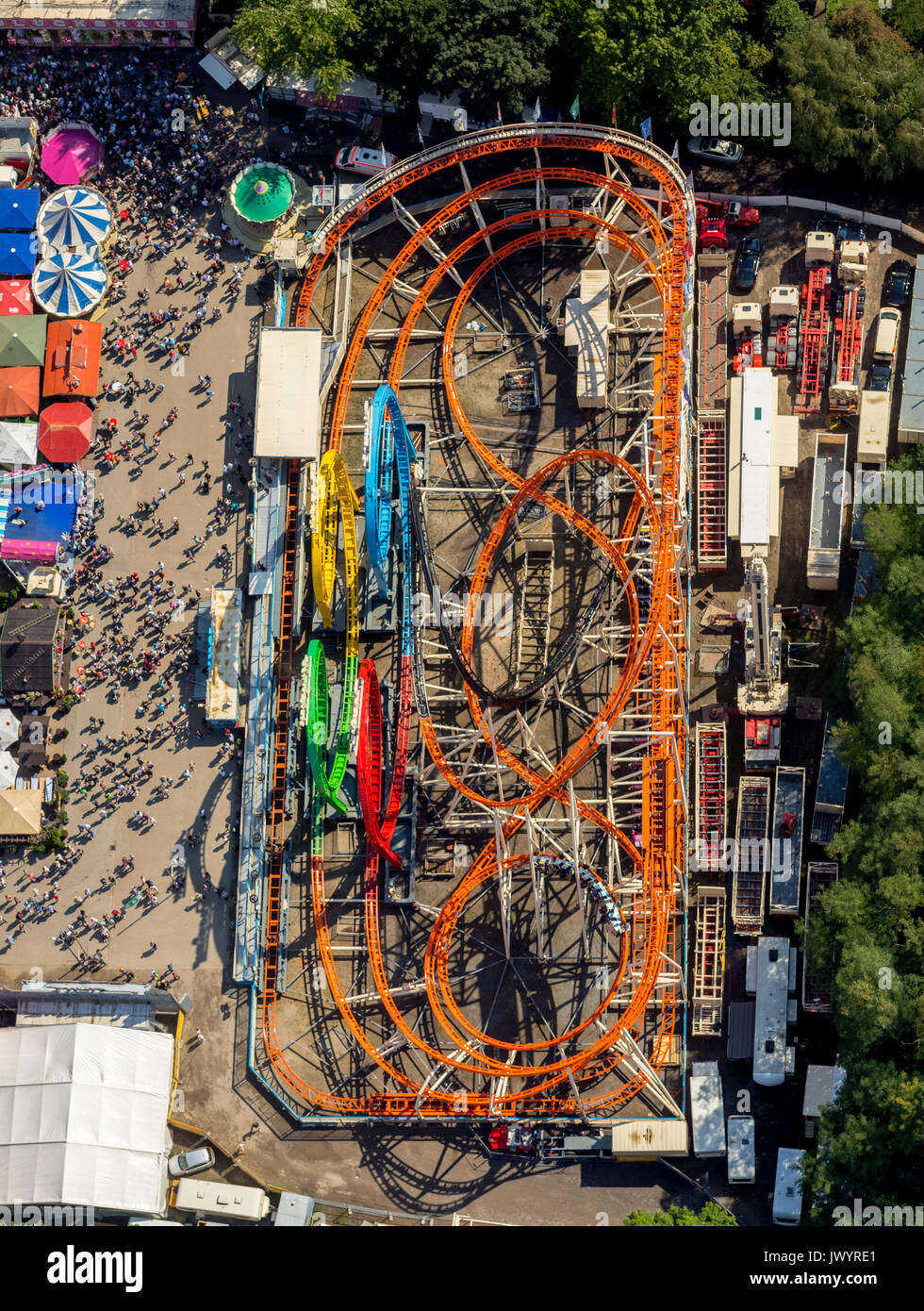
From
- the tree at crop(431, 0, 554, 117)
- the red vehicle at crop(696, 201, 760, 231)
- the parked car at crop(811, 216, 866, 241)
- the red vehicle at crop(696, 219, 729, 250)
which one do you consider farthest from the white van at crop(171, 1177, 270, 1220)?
the parked car at crop(811, 216, 866, 241)

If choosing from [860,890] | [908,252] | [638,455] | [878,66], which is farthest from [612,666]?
[878,66]

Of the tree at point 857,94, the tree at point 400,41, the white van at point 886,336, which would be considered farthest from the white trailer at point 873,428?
the tree at point 400,41

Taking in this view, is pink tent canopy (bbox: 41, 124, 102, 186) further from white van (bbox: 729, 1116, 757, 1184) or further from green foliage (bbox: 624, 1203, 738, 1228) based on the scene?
green foliage (bbox: 624, 1203, 738, 1228)

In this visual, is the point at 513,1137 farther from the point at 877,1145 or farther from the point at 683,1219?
the point at 877,1145
